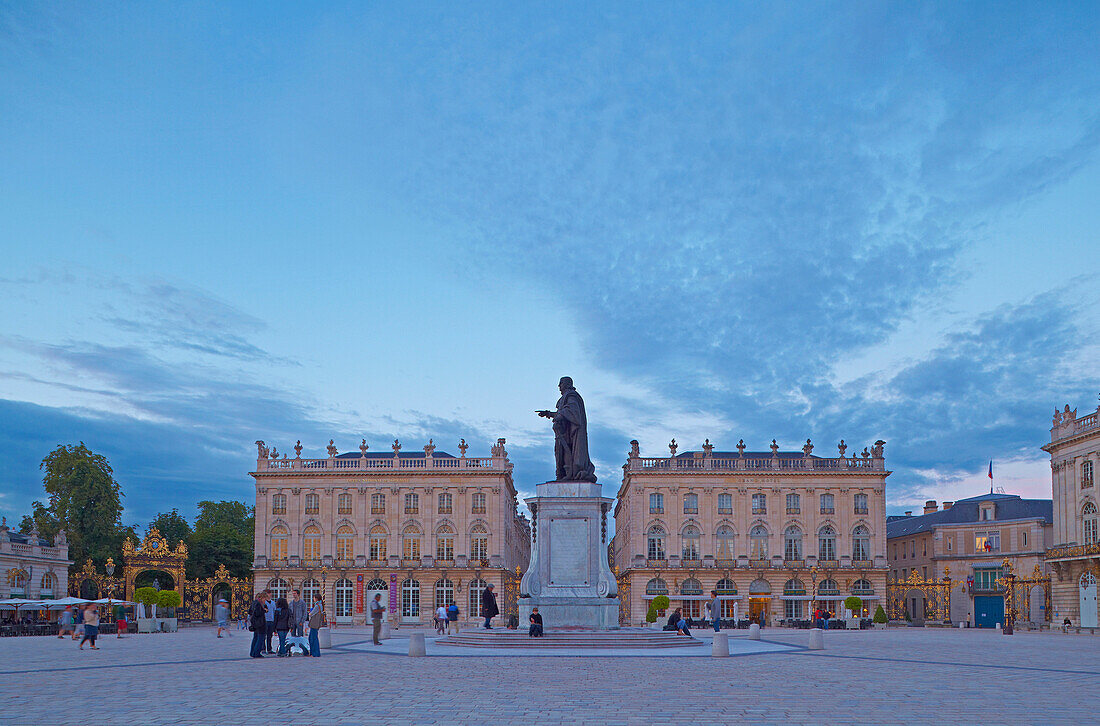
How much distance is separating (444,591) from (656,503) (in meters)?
17.9

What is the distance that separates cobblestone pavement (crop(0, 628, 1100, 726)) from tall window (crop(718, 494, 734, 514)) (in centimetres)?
5487

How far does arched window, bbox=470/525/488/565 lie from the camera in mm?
81250

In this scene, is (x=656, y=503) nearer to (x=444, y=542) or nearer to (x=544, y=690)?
(x=444, y=542)

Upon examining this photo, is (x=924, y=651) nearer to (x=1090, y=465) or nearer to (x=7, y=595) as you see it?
(x=1090, y=465)

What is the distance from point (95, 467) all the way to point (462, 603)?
30986 millimetres

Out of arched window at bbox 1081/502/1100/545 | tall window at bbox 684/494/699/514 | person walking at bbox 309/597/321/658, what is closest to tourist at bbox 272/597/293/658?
person walking at bbox 309/597/321/658

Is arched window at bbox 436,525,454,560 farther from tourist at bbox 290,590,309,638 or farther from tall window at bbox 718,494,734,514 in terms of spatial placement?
tourist at bbox 290,590,309,638

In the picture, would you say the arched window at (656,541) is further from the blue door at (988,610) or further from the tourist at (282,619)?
the tourist at (282,619)

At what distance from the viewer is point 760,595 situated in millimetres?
80500

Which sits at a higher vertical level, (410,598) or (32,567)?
(32,567)

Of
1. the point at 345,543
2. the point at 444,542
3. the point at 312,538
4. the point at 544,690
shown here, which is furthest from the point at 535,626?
the point at 312,538

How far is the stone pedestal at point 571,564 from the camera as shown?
2845 centimetres

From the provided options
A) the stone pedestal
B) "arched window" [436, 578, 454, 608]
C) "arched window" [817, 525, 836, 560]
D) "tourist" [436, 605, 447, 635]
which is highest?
the stone pedestal

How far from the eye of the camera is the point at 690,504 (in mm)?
82938
